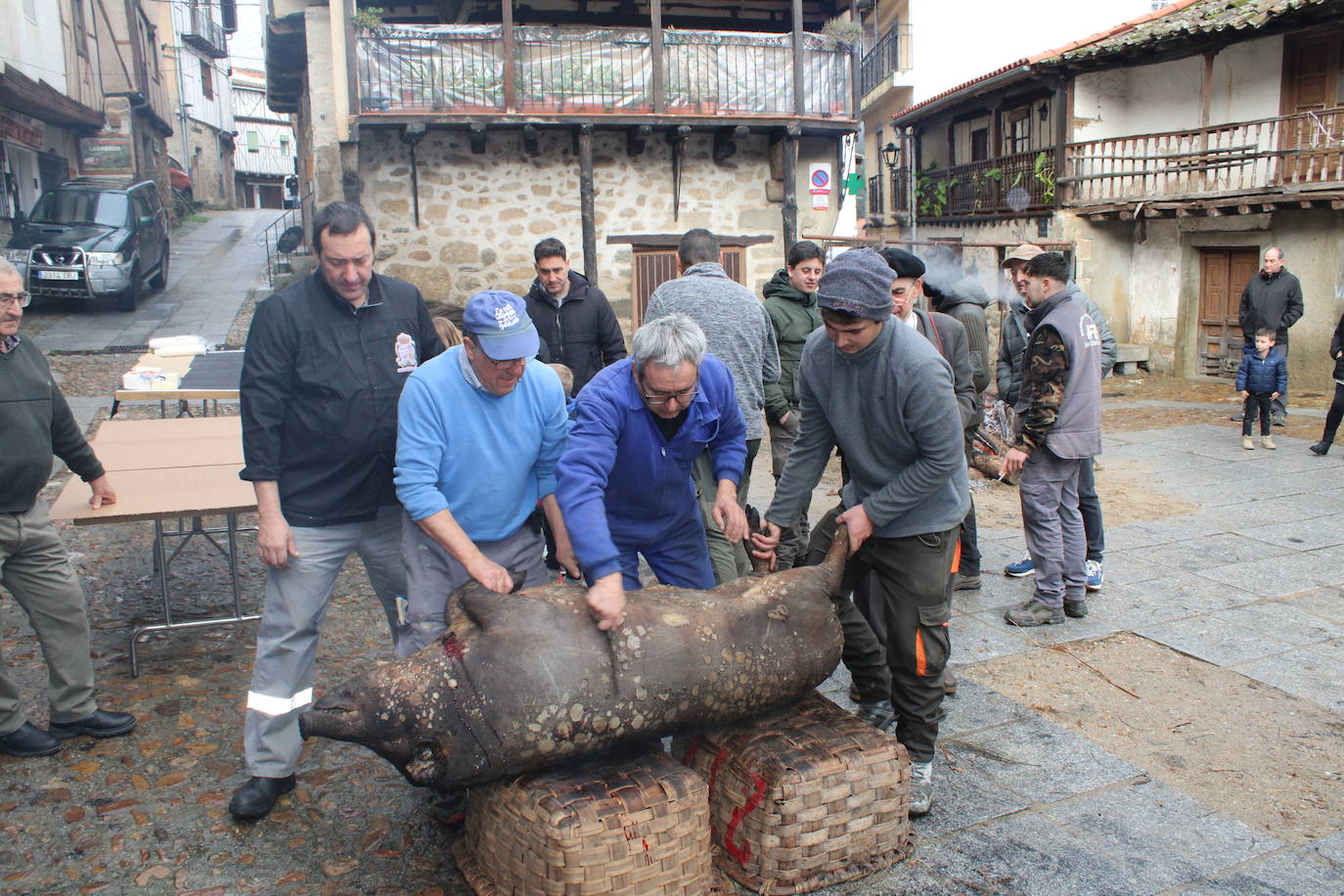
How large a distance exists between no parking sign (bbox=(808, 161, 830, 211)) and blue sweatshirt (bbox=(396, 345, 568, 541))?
11.0 m

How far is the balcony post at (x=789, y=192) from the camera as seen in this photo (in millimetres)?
12695

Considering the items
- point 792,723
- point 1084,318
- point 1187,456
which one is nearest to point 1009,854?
point 792,723

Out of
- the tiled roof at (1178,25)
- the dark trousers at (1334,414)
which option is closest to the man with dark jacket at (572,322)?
the dark trousers at (1334,414)

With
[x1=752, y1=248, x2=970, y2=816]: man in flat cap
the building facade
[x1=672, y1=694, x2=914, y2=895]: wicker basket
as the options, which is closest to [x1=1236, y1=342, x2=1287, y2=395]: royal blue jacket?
the building facade

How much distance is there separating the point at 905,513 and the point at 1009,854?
1.06m

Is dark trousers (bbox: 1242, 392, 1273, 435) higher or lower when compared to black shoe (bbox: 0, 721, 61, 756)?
higher

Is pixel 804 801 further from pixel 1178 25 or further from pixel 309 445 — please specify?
pixel 1178 25

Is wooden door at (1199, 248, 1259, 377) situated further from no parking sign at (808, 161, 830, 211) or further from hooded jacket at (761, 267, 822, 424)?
hooded jacket at (761, 267, 822, 424)

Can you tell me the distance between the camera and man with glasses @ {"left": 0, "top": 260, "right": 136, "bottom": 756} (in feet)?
11.5

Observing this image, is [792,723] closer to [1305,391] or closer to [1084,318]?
[1084,318]

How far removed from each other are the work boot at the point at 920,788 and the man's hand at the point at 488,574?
1458 millimetres

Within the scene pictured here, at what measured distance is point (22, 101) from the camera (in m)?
16.8

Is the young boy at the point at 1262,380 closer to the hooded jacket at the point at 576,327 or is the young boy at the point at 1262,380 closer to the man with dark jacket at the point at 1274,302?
the man with dark jacket at the point at 1274,302

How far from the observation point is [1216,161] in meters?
15.4
